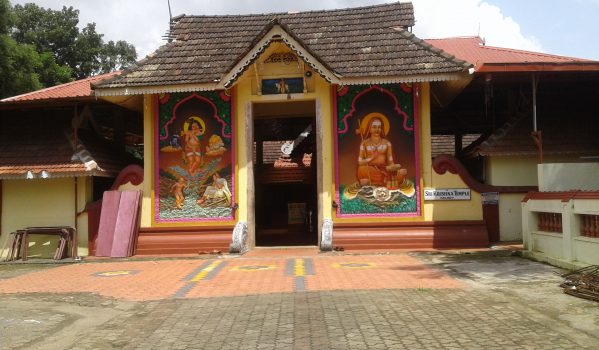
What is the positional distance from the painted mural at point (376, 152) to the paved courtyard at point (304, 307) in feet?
9.24

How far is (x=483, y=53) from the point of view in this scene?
1691 centimetres

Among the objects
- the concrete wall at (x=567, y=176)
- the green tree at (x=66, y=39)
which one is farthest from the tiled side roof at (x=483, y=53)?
the green tree at (x=66, y=39)

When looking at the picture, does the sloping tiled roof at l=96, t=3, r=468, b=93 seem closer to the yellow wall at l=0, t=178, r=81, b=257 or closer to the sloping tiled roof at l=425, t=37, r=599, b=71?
the sloping tiled roof at l=425, t=37, r=599, b=71

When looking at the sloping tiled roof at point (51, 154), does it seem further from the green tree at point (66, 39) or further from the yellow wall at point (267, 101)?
the green tree at point (66, 39)

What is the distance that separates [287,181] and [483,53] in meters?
8.77

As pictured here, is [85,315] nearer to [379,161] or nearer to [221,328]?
[221,328]

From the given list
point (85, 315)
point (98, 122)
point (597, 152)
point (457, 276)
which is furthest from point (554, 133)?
point (98, 122)

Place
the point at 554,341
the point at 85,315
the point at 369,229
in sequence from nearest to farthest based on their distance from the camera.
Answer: the point at 554,341, the point at 85,315, the point at 369,229

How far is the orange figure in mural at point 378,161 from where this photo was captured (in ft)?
45.0

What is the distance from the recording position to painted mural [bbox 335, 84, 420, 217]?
44.9ft

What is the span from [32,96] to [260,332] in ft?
39.9

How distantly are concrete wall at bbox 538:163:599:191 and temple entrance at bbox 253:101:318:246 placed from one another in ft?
32.0

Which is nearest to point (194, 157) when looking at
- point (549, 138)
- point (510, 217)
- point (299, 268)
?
point (299, 268)

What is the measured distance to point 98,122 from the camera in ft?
58.6
